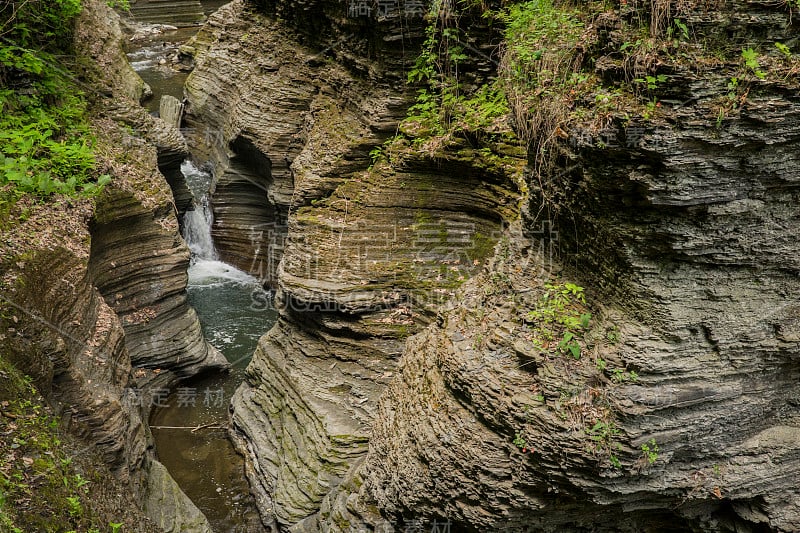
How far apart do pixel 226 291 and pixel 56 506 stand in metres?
9.25

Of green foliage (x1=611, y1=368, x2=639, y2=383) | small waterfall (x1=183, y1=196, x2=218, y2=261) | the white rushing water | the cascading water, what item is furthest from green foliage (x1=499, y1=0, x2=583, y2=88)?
small waterfall (x1=183, y1=196, x2=218, y2=261)

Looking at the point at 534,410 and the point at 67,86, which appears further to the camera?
the point at 67,86

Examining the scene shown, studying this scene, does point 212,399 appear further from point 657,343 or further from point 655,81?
point 655,81

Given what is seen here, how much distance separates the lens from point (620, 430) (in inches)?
184

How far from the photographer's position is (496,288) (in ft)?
→ 19.4

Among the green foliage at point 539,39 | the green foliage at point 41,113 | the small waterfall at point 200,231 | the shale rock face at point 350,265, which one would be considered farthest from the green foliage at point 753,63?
the small waterfall at point 200,231

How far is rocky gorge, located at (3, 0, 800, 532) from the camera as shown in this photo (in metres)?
4.33

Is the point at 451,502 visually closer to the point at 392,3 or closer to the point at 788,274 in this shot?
the point at 788,274

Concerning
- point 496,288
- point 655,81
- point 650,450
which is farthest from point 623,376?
point 655,81

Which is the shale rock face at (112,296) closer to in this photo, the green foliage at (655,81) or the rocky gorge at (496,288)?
the rocky gorge at (496,288)

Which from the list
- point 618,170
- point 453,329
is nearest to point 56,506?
point 453,329

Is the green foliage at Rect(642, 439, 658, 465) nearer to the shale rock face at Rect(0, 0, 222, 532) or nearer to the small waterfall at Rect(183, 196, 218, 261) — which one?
the shale rock face at Rect(0, 0, 222, 532)

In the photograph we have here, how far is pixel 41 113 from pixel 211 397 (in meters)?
5.98

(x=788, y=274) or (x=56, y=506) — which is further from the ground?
(x=788, y=274)
